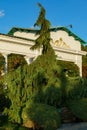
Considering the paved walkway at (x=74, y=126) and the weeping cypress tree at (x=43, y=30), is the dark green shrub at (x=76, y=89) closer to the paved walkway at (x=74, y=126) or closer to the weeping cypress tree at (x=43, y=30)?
the paved walkway at (x=74, y=126)

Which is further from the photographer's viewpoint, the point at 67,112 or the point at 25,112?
the point at 67,112

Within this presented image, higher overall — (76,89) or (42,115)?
(76,89)

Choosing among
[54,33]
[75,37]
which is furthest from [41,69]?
[75,37]

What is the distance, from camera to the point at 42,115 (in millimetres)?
15273

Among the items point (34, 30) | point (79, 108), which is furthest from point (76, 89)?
point (34, 30)

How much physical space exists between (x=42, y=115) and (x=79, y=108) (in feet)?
7.21

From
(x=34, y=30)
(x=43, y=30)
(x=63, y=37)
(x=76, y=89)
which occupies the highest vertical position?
(x=34, y=30)

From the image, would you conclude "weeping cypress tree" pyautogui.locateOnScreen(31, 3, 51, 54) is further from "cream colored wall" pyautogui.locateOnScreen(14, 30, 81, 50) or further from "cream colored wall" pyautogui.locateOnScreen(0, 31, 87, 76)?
"cream colored wall" pyautogui.locateOnScreen(14, 30, 81, 50)

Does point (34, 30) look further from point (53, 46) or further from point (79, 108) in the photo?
point (79, 108)

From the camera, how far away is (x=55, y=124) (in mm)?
15141

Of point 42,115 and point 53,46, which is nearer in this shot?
point 42,115

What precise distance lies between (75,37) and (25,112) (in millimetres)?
23166

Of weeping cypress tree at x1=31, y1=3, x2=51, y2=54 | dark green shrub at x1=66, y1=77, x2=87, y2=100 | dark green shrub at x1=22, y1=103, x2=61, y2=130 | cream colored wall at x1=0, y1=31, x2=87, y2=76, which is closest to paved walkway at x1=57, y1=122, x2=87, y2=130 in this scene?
dark green shrub at x1=22, y1=103, x2=61, y2=130

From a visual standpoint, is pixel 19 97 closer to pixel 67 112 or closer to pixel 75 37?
pixel 67 112
